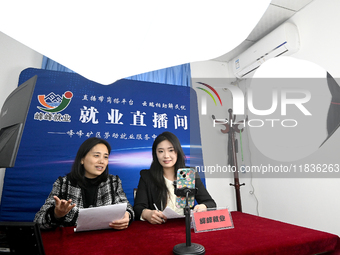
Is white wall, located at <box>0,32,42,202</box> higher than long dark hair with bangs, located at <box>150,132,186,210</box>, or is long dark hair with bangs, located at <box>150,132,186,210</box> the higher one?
white wall, located at <box>0,32,42,202</box>

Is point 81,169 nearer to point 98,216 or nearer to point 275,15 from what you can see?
point 98,216

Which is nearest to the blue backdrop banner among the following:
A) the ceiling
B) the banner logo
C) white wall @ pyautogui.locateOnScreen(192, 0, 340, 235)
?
the banner logo

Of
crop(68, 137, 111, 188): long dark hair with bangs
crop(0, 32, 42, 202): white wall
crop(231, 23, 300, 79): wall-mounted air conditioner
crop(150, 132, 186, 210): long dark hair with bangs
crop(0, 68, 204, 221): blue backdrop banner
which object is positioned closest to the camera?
crop(68, 137, 111, 188): long dark hair with bangs

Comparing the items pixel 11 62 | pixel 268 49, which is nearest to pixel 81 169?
pixel 11 62

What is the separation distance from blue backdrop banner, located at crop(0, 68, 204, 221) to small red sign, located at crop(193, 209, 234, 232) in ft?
4.96

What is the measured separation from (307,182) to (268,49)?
5.33 feet

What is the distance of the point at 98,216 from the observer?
45.9 inches

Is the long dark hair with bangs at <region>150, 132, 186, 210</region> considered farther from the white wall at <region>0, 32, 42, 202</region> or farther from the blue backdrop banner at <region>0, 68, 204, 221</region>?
the white wall at <region>0, 32, 42, 202</region>

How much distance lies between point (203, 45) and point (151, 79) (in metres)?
2.44

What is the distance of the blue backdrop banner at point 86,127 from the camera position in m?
2.24

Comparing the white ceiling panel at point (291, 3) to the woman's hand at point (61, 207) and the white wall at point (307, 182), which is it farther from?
the woman's hand at point (61, 207)

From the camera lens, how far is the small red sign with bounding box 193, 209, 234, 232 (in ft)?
3.87

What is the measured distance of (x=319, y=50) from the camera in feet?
7.86

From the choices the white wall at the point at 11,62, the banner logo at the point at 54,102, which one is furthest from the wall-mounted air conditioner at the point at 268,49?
the white wall at the point at 11,62
